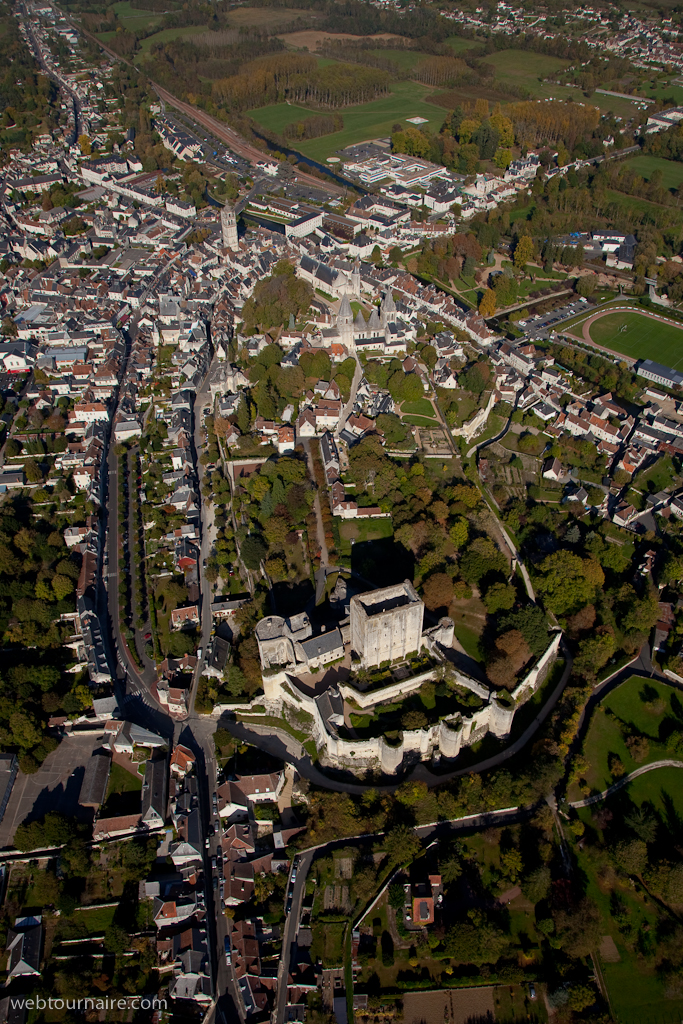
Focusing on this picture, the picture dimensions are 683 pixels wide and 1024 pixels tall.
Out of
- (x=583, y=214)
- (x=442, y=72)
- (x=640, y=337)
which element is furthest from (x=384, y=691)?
(x=442, y=72)

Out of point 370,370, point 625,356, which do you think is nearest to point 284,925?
point 370,370

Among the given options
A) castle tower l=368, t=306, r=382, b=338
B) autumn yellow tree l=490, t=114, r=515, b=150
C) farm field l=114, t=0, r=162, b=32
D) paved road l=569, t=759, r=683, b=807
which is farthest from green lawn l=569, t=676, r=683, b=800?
farm field l=114, t=0, r=162, b=32

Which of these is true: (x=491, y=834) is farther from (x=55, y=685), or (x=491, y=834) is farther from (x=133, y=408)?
(x=133, y=408)

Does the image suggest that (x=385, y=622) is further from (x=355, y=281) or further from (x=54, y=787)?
(x=355, y=281)

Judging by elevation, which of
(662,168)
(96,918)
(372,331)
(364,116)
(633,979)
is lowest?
(96,918)

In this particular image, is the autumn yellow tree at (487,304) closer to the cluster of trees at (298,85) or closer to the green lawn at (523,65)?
the cluster of trees at (298,85)

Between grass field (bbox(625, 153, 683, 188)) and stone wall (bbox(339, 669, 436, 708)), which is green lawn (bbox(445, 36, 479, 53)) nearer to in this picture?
grass field (bbox(625, 153, 683, 188))

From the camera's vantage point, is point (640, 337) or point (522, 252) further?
point (522, 252)
